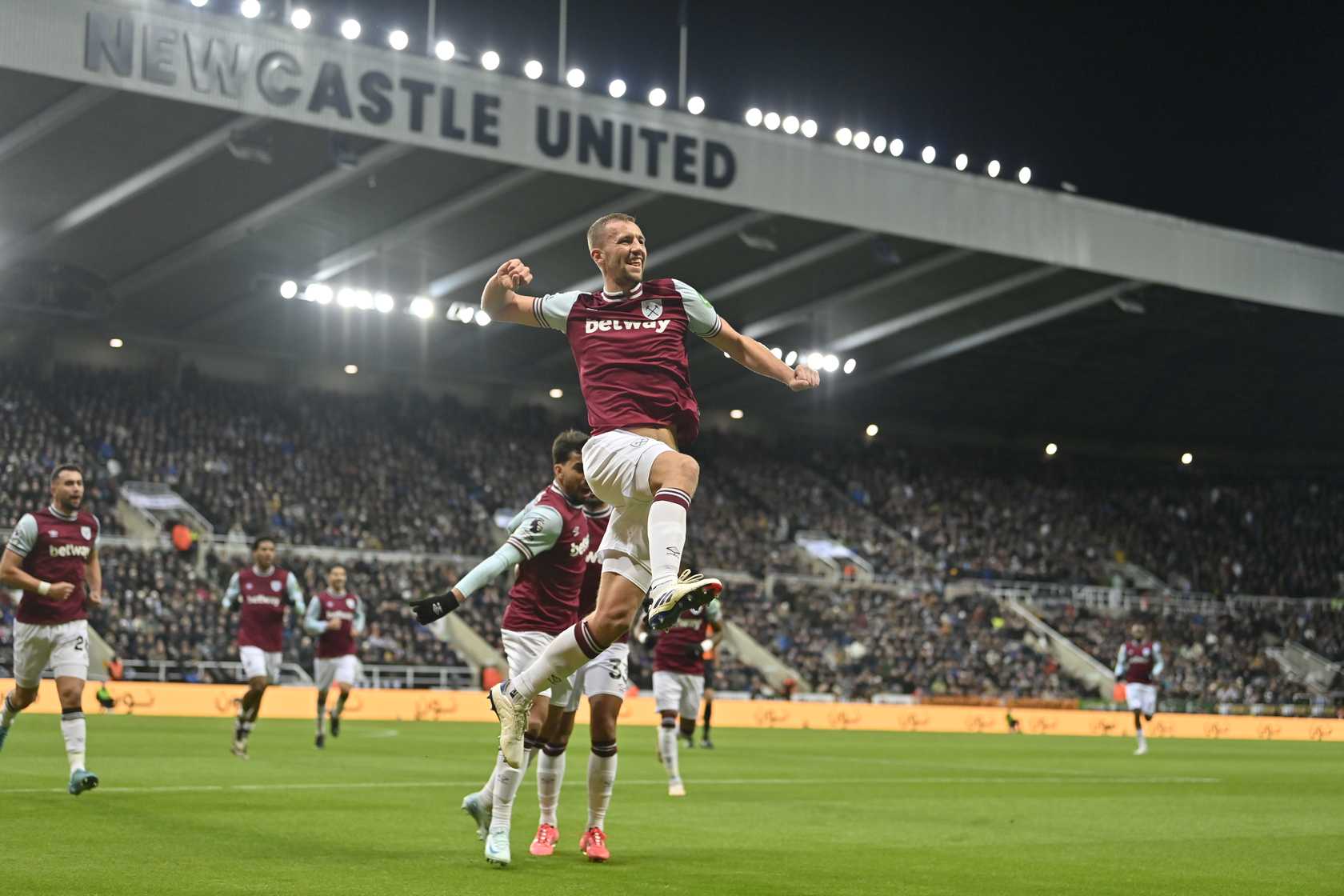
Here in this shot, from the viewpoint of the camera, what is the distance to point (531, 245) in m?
40.3

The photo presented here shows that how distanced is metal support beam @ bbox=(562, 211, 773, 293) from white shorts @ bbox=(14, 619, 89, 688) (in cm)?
2682

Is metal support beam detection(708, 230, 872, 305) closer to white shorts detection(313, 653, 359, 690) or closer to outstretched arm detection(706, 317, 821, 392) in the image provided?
white shorts detection(313, 653, 359, 690)

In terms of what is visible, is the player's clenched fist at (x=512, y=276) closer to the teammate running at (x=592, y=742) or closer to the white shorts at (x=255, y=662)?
the teammate running at (x=592, y=742)

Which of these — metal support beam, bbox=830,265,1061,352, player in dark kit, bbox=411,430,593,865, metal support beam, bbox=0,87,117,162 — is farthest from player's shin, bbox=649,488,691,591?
metal support beam, bbox=830,265,1061,352

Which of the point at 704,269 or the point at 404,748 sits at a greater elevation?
the point at 704,269

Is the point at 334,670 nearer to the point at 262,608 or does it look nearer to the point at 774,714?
the point at 262,608

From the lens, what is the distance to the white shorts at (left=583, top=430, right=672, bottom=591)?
7949mm

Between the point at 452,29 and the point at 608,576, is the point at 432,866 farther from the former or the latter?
the point at 452,29

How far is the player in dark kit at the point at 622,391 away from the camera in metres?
8.05

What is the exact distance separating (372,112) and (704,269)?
41.5 ft

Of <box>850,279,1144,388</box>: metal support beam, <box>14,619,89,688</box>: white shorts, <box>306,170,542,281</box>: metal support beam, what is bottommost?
<box>14,619,89,688</box>: white shorts

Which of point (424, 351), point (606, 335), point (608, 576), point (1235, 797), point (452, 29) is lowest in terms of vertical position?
point (1235, 797)

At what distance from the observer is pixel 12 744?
2003 cm

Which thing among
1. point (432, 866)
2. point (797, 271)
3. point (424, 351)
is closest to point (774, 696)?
point (797, 271)
